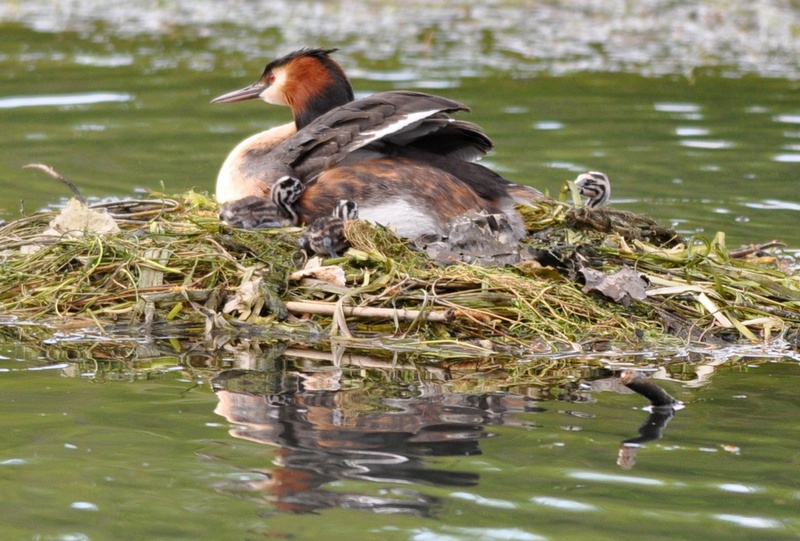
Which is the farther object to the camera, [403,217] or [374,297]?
[403,217]

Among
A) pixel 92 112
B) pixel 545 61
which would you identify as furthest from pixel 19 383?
pixel 545 61

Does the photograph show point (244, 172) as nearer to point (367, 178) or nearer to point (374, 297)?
point (367, 178)

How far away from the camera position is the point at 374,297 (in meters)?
5.64

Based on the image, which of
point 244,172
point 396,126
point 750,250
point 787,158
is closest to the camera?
point 396,126

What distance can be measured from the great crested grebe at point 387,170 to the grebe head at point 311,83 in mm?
228

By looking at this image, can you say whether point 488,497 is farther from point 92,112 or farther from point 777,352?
point 92,112

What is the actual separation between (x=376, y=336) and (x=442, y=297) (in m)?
0.34

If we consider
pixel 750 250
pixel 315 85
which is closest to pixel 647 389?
pixel 750 250

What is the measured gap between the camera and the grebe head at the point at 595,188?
6.90 m

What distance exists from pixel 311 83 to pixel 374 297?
206 centimetres

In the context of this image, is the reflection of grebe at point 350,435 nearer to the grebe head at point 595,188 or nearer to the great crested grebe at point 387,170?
the great crested grebe at point 387,170

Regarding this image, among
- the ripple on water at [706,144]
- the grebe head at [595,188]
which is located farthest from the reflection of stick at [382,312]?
the ripple on water at [706,144]

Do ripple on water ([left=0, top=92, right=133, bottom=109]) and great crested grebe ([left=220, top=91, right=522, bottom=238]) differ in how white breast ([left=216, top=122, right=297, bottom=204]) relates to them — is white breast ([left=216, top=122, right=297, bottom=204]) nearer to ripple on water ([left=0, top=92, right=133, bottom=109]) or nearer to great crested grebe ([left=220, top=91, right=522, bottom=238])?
great crested grebe ([left=220, top=91, right=522, bottom=238])

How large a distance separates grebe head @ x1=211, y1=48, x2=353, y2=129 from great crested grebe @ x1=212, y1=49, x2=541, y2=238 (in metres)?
0.23
